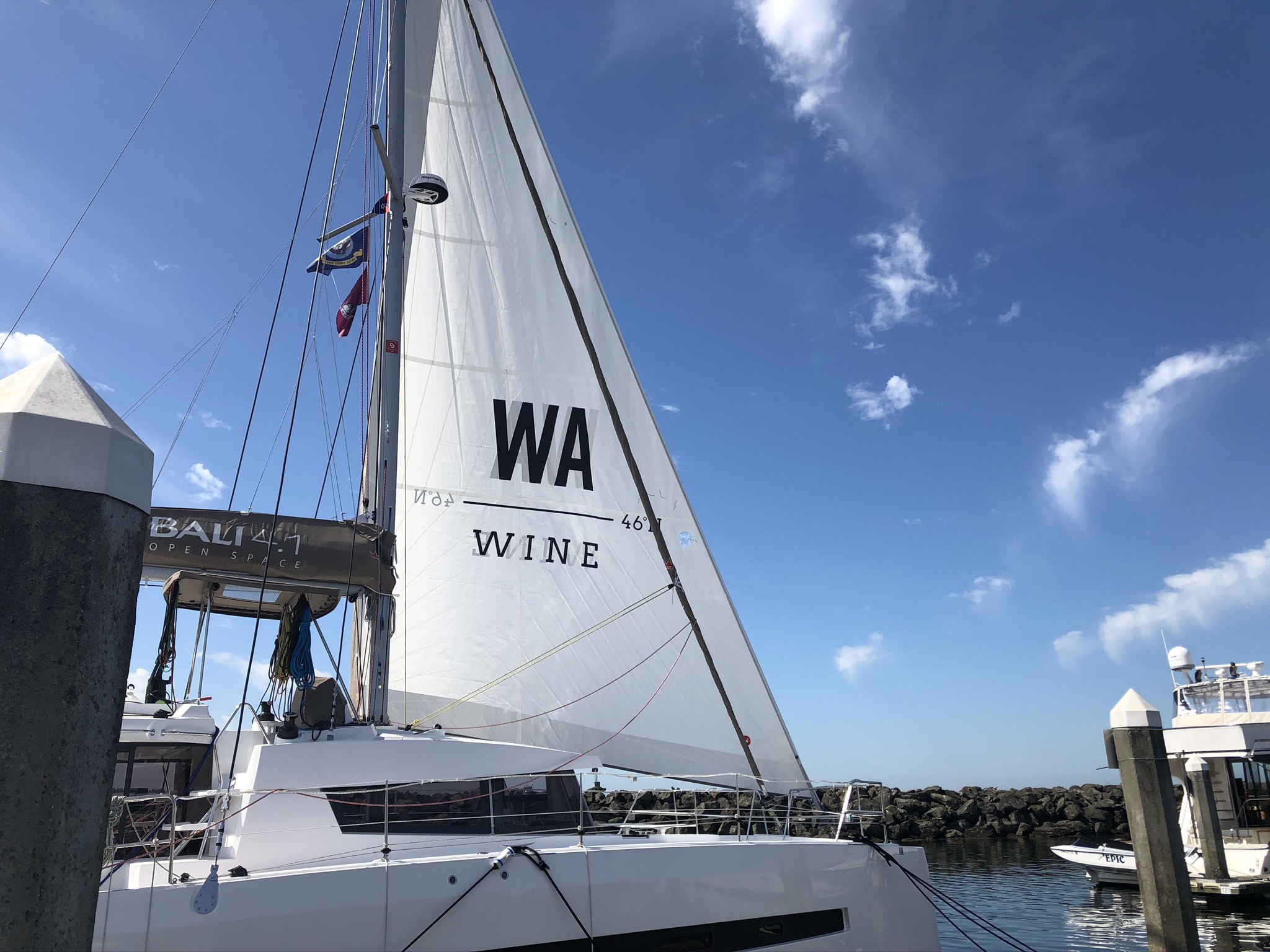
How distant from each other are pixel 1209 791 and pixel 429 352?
1882 centimetres

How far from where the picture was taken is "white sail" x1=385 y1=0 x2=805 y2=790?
1005cm

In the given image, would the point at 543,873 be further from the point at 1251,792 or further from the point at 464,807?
the point at 1251,792

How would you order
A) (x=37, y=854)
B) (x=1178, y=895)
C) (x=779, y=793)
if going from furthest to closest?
(x=1178, y=895), (x=779, y=793), (x=37, y=854)

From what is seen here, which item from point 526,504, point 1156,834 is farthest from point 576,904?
point 1156,834

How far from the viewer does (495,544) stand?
1077 centimetres

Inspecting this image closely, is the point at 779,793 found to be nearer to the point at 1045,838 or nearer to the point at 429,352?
the point at 429,352

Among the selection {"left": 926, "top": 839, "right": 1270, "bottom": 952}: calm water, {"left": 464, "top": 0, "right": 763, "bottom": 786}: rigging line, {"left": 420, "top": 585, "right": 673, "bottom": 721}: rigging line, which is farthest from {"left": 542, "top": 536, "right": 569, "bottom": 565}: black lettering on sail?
{"left": 926, "top": 839, "right": 1270, "bottom": 952}: calm water

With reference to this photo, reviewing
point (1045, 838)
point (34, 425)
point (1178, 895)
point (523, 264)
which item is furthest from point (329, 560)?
point (1045, 838)

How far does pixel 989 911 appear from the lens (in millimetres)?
19391

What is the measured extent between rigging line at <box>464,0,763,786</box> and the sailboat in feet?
0.11

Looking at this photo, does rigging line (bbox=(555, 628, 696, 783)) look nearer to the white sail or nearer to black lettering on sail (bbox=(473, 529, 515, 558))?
the white sail

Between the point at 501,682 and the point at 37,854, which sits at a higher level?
the point at 501,682

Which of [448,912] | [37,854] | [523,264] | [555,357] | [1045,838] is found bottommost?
[1045,838]

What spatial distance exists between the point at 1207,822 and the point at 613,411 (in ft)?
55.3
